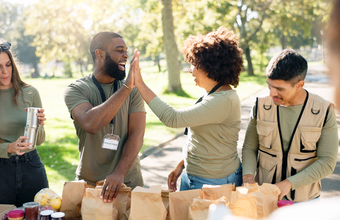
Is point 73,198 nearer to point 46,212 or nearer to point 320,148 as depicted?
point 46,212

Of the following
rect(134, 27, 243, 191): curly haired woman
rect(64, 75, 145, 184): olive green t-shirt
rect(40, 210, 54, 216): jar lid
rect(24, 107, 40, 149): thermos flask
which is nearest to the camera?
rect(40, 210, 54, 216): jar lid

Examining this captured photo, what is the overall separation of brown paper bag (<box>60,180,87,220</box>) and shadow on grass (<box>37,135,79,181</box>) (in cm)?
378

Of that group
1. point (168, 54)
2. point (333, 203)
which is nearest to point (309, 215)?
point (333, 203)

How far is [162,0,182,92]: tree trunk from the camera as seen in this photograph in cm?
1638

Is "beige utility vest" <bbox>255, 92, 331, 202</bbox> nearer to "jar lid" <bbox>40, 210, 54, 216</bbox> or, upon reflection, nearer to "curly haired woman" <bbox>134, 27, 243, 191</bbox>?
"curly haired woman" <bbox>134, 27, 243, 191</bbox>

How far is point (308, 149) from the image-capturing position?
2363 millimetres

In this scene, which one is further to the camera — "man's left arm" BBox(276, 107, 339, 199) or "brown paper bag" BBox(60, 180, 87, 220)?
"man's left arm" BBox(276, 107, 339, 199)

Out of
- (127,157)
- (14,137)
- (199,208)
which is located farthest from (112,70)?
(199,208)

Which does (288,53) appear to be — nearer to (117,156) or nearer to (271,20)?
(117,156)

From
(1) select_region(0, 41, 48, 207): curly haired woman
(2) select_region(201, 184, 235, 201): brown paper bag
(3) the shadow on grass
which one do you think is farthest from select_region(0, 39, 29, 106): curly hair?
(3) the shadow on grass

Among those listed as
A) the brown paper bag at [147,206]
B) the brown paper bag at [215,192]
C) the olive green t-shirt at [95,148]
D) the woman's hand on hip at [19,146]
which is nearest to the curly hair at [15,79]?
the woman's hand on hip at [19,146]

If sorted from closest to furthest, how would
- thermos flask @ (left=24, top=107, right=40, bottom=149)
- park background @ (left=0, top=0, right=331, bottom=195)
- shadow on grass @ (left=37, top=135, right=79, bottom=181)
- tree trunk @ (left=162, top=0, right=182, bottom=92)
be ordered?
thermos flask @ (left=24, top=107, right=40, bottom=149) → shadow on grass @ (left=37, top=135, right=79, bottom=181) → park background @ (left=0, top=0, right=331, bottom=195) → tree trunk @ (left=162, top=0, right=182, bottom=92)

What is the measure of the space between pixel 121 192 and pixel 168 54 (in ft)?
49.7

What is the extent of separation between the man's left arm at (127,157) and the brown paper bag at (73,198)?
20 cm
